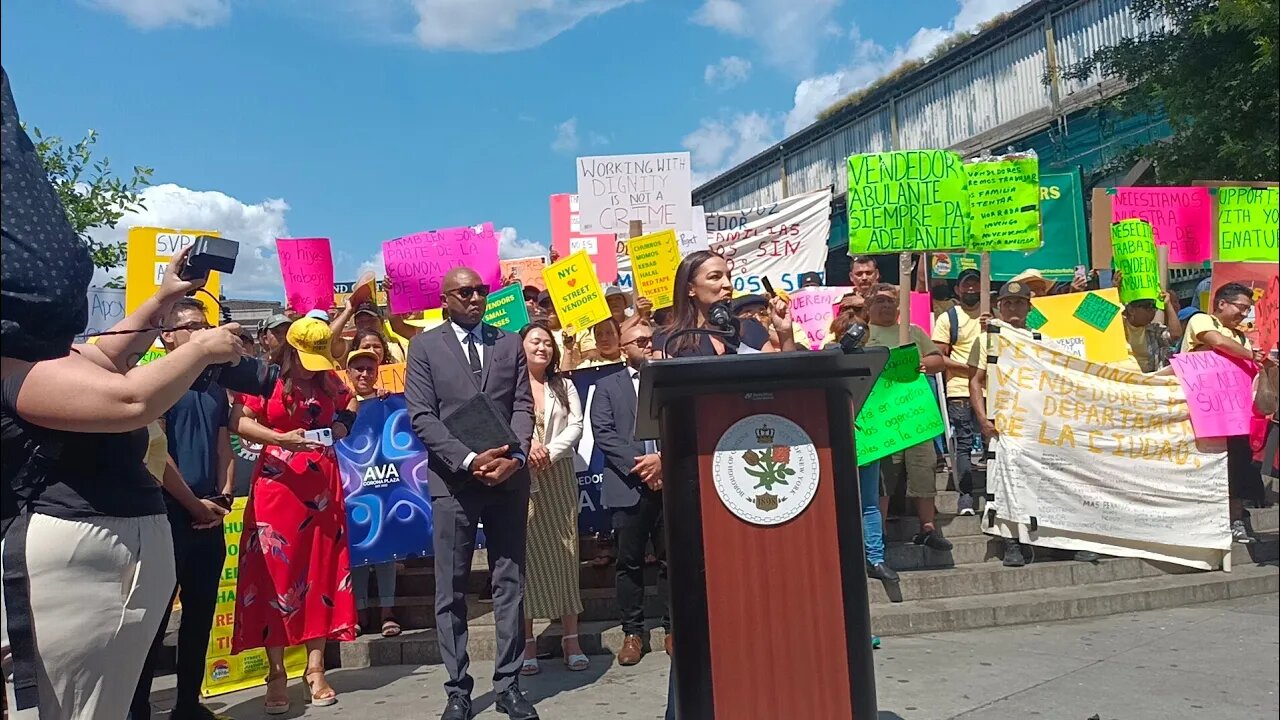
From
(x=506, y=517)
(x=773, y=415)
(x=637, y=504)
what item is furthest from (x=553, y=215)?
(x=773, y=415)

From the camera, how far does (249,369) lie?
2.81 metres

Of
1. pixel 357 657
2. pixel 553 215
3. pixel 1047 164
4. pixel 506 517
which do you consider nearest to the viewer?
pixel 506 517

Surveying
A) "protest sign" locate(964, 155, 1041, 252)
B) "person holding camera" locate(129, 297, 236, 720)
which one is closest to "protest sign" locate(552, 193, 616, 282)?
"protest sign" locate(964, 155, 1041, 252)

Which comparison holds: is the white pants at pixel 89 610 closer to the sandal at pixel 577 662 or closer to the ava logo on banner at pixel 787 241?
the sandal at pixel 577 662

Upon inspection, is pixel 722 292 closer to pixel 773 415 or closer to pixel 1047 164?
pixel 773 415

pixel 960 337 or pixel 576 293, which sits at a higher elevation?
pixel 576 293

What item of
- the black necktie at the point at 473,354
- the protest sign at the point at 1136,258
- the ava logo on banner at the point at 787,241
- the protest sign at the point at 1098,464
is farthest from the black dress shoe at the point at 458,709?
the ava logo on banner at the point at 787,241

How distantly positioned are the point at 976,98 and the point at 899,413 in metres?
14.5

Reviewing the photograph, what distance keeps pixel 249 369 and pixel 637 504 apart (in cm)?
309

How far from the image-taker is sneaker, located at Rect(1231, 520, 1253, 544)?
678cm

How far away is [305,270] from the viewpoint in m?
8.23

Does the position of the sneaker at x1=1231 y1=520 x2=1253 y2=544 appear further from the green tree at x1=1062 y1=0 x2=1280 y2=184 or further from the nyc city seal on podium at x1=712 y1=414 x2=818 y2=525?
the nyc city seal on podium at x1=712 y1=414 x2=818 y2=525

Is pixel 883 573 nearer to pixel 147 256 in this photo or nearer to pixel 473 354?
pixel 473 354

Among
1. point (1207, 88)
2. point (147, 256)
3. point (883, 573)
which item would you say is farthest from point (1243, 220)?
point (147, 256)
